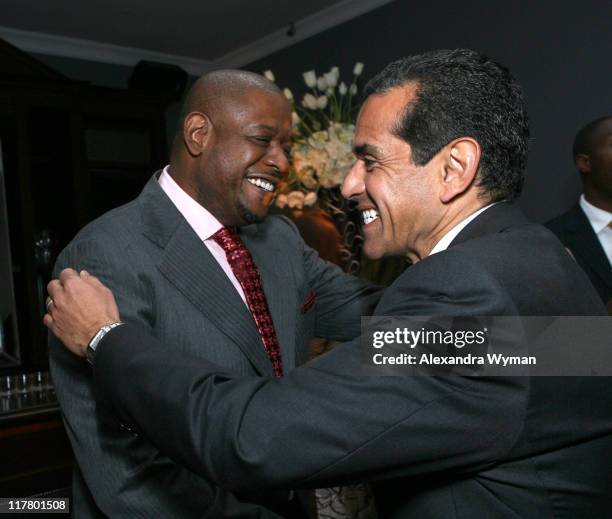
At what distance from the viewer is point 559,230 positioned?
114 inches

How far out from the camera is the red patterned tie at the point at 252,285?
146 cm

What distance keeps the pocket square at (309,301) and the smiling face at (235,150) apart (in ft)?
0.82

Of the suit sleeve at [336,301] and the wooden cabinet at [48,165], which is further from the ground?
the wooden cabinet at [48,165]

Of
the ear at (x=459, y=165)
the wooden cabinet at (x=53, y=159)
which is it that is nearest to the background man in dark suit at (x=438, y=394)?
the ear at (x=459, y=165)

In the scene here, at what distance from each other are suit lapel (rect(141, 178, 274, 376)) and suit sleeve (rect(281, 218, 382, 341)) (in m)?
0.44

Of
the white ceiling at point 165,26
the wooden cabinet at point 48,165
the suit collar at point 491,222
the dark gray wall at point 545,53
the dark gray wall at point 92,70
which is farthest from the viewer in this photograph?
the dark gray wall at point 92,70

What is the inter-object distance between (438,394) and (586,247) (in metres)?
2.28

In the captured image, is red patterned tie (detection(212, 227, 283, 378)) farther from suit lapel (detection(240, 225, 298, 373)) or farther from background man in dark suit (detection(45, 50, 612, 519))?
background man in dark suit (detection(45, 50, 612, 519))

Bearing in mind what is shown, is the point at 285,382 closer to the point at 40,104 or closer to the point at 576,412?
the point at 576,412

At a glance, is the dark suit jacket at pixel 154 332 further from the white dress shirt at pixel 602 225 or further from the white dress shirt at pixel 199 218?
the white dress shirt at pixel 602 225

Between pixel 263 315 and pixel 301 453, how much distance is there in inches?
27.3

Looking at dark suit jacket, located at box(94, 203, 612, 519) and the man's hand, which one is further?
the man's hand

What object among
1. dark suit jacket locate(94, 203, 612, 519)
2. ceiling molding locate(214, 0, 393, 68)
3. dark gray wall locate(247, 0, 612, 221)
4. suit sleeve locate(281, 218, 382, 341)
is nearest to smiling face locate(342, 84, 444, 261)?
dark suit jacket locate(94, 203, 612, 519)

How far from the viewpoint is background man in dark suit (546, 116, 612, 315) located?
280 centimetres
